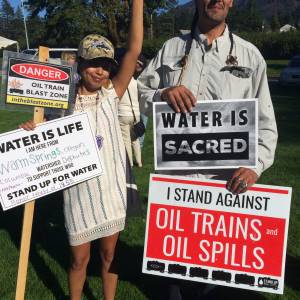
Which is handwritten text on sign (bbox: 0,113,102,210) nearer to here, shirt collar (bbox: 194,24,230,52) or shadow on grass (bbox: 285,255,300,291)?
shirt collar (bbox: 194,24,230,52)

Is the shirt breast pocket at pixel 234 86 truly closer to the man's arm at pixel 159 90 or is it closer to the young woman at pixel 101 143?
the man's arm at pixel 159 90

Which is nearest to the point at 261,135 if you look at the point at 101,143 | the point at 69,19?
the point at 101,143

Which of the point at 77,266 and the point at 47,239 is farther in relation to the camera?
the point at 47,239

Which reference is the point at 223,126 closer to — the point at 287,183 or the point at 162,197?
the point at 162,197

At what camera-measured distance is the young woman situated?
3043 mm

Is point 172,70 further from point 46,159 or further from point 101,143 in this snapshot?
point 46,159

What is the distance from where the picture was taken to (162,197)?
296cm

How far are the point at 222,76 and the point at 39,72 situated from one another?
1.10 m

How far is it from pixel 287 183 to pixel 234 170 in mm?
4246

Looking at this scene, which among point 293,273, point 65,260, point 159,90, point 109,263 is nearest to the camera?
point 159,90

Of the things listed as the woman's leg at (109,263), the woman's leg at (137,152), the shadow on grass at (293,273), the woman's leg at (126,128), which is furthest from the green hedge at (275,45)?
the woman's leg at (109,263)

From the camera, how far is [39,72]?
114 inches

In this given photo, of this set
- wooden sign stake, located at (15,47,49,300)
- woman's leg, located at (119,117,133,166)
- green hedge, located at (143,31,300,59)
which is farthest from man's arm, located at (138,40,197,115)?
green hedge, located at (143,31,300,59)

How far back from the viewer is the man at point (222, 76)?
2.69 metres
